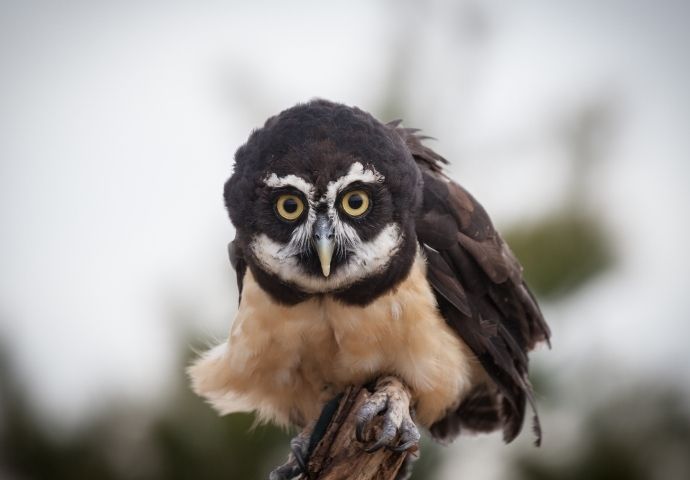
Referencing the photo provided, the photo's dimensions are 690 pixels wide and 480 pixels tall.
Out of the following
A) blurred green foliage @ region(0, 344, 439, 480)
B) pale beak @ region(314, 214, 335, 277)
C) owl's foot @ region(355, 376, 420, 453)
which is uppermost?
pale beak @ region(314, 214, 335, 277)

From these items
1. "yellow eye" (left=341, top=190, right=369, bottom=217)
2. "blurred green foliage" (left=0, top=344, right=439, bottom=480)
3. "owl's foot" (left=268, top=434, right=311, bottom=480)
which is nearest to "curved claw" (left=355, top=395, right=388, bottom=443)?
"owl's foot" (left=268, top=434, right=311, bottom=480)

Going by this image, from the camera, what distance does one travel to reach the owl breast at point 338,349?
4.57 m

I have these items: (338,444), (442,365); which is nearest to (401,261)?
(442,365)

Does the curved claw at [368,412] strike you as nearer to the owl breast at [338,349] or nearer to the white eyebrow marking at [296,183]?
the owl breast at [338,349]

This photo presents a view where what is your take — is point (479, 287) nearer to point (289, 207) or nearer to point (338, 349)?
point (338, 349)

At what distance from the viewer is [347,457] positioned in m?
4.21

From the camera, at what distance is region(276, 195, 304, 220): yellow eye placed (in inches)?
167

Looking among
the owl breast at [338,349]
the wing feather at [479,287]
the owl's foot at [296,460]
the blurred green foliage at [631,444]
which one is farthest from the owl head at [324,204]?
the blurred green foliage at [631,444]

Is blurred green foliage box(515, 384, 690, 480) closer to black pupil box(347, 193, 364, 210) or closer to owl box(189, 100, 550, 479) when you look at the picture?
owl box(189, 100, 550, 479)

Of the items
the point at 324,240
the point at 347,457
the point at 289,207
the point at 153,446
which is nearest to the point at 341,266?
the point at 324,240

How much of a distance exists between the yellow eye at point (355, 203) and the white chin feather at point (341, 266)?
0.18 meters

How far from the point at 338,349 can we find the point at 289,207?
3.16 feet

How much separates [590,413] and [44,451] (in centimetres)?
491

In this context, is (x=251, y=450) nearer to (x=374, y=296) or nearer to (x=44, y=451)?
(x=44, y=451)
